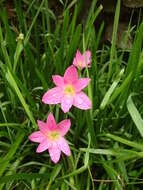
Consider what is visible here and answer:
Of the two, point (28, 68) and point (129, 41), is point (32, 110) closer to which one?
point (28, 68)

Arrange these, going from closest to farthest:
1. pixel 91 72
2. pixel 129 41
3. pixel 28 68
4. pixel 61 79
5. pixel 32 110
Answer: pixel 61 79, pixel 32 110, pixel 91 72, pixel 28 68, pixel 129 41

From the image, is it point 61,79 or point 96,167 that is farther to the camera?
point 96,167

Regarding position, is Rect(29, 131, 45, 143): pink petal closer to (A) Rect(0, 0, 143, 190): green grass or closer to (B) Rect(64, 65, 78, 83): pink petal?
(A) Rect(0, 0, 143, 190): green grass

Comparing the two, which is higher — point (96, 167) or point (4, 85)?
point (4, 85)

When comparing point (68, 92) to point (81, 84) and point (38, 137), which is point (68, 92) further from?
point (38, 137)

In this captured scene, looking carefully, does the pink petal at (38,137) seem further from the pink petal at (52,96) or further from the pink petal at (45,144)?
the pink petal at (52,96)

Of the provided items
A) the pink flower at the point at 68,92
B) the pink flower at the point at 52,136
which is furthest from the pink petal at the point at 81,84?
the pink flower at the point at 52,136

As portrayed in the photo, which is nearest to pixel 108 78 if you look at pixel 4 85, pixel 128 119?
pixel 128 119
